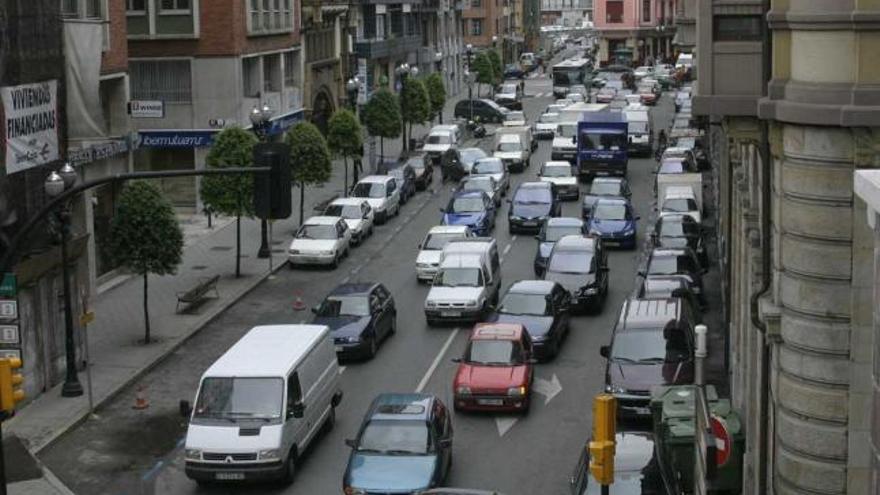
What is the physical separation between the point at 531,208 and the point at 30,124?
22593 millimetres

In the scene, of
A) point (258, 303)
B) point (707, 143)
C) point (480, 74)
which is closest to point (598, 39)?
point (480, 74)

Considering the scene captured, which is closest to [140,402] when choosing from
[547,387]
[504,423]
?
[504,423]

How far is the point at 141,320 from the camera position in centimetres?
3794

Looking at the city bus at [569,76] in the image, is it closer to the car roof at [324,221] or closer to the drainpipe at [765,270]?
the car roof at [324,221]

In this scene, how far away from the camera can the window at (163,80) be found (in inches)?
2253

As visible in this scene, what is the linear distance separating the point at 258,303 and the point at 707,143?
34.4m

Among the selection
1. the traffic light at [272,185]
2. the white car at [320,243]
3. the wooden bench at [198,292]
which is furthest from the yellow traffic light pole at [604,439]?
the white car at [320,243]

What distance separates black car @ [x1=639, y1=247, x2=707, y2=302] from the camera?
37.7 meters

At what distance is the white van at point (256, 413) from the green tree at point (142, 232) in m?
9.31

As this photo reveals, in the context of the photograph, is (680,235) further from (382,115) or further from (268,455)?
(382,115)

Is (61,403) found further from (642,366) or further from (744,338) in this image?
(744,338)

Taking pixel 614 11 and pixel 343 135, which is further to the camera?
pixel 614 11

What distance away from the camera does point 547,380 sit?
31547 mm

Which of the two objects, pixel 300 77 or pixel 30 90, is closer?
pixel 30 90
